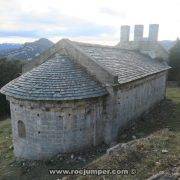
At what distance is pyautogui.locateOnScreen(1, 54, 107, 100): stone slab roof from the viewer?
1294 centimetres

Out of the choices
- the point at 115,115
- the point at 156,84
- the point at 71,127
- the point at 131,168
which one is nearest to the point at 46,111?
the point at 71,127

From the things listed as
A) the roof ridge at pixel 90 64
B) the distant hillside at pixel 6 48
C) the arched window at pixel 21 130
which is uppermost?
the roof ridge at pixel 90 64

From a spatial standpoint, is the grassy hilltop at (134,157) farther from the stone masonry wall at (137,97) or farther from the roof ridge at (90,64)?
the roof ridge at (90,64)

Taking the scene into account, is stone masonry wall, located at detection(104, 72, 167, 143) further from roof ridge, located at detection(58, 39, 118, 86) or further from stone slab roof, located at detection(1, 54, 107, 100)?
stone slab roof, located at detection(1, 54, 107, 100)

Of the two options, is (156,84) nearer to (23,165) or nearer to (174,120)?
(174,120)

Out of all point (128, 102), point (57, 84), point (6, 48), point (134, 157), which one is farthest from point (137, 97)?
point (6, 48)

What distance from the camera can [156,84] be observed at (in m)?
22.5

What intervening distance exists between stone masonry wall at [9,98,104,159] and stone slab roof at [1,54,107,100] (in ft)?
1.29

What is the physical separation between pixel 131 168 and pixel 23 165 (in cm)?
644

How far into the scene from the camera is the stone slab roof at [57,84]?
12.9 m

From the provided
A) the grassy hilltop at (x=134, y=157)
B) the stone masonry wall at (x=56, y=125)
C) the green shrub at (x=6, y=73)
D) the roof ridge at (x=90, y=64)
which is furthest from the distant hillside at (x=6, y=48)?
the stone masonry wall at (x=56, y=125)

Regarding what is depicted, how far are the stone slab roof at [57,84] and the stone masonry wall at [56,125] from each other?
1.29ft

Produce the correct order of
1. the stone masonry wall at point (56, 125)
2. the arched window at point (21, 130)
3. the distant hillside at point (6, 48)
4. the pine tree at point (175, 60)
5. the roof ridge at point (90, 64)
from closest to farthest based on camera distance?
the stone masonry wall at point (56, 125), the roof ridge at point (90, 64), the arched window at point (21, 130), the pine tree at point (175, 60), the distant hillside at point (6, 48)

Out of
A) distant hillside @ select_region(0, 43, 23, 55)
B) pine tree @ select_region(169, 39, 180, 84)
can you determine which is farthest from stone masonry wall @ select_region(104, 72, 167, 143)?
distant hillside @ select_region(0, 43, 23, 55)
